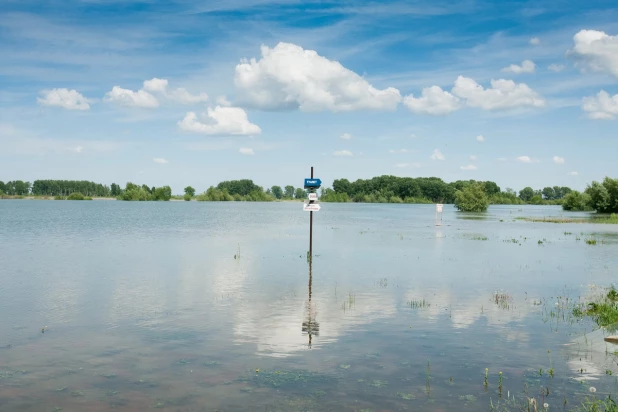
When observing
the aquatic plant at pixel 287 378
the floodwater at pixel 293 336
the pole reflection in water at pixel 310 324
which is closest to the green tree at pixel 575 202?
the floodwater at pixel 293 336

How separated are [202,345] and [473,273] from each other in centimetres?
1987

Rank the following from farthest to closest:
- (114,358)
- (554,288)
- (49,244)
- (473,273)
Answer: (49,244), (473,273), (554,288), (114,358)

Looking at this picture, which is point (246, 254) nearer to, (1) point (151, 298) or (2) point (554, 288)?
(1) point (151, 298)

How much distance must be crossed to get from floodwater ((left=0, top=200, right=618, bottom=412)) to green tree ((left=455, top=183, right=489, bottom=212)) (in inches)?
4509

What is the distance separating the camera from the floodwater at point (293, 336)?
11391 millimetres

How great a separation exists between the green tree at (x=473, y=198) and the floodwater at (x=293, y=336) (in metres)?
115

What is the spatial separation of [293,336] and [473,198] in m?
136

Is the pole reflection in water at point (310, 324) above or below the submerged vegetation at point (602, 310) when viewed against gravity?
below

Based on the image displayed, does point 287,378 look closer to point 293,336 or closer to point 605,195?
point 293,336

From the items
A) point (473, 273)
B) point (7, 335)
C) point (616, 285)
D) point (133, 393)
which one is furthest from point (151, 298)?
point (616, 285)

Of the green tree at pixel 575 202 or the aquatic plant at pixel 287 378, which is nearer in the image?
the aquatic plant at pixel 287 378

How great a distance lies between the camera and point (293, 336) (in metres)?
16.2

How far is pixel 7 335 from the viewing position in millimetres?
16031

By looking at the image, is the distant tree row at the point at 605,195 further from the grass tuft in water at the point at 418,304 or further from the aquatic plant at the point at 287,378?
the aquatic plant at the point at 287,378
